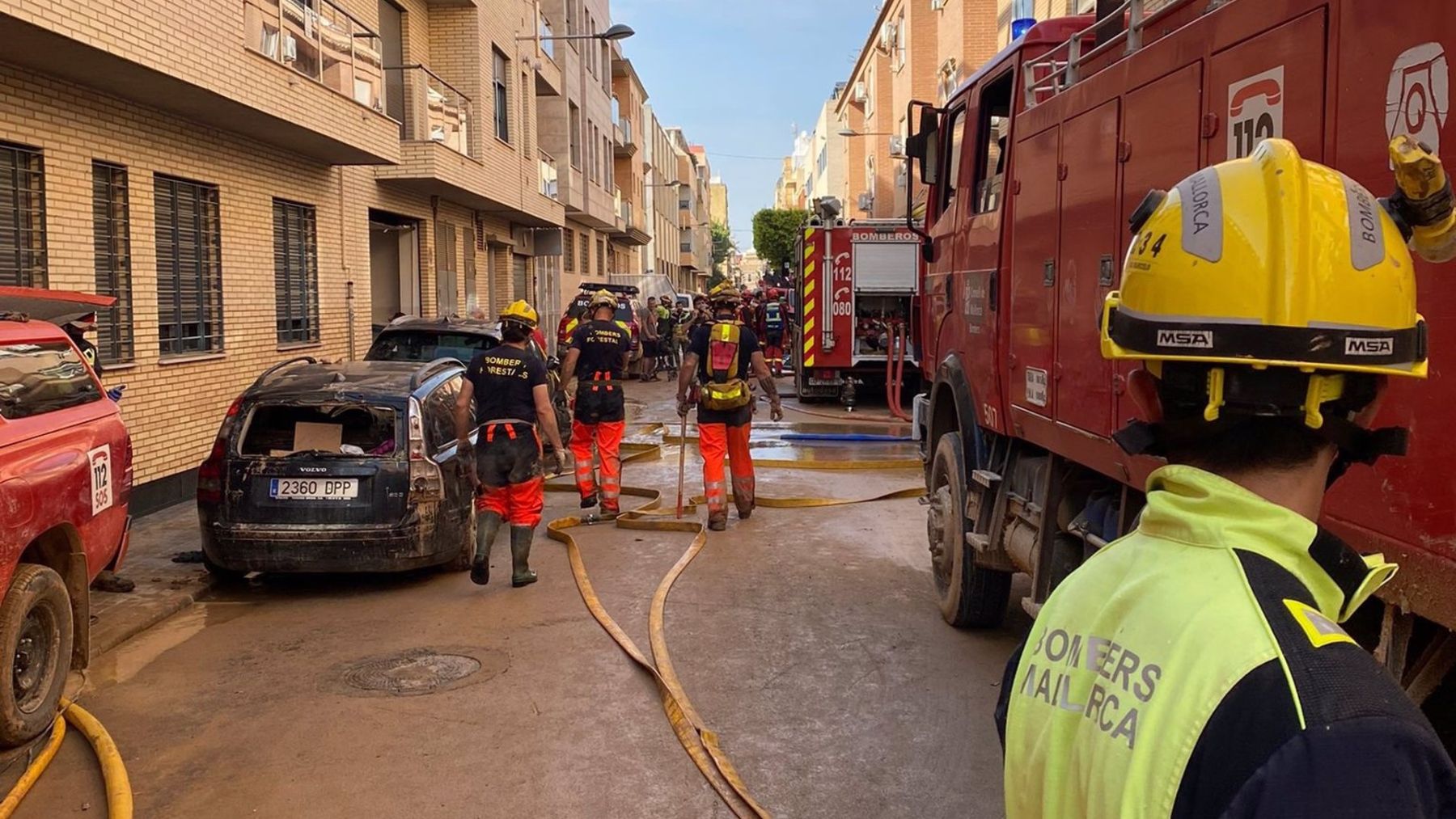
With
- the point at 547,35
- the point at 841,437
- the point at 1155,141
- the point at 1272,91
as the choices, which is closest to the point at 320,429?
the point at 1155,141

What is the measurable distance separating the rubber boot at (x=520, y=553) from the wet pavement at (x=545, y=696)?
11 centimetres

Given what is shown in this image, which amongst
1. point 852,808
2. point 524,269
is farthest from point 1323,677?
point 524,269

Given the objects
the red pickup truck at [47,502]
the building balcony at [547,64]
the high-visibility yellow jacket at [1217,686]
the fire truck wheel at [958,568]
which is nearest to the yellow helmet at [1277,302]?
the high-visibility yellow jacket at [1217,686]

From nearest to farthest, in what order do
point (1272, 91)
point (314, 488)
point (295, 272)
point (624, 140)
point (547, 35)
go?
point (1272, 91) < point (314, 488) < point (295, 272) < point (547, 35) < point (624, 140)

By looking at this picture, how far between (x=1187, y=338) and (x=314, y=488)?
666 centimetres

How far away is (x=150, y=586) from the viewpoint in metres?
7.48

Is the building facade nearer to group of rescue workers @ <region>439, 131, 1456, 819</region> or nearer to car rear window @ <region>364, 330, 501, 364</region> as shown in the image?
car rear window @ <region>364, 330, 501, 364</region>

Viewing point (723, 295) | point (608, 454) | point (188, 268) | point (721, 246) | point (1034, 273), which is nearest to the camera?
point (1034, 273)

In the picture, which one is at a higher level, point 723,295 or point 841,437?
point 723,295

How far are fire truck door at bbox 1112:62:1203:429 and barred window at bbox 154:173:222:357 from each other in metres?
9.27

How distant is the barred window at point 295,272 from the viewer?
526 inches

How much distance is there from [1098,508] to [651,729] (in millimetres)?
2145

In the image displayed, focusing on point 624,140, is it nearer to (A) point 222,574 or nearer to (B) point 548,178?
(B) point 548,178

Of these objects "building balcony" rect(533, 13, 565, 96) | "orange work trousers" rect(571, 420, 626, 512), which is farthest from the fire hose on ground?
"building balcony" rect(533, 13, 565, 96)
